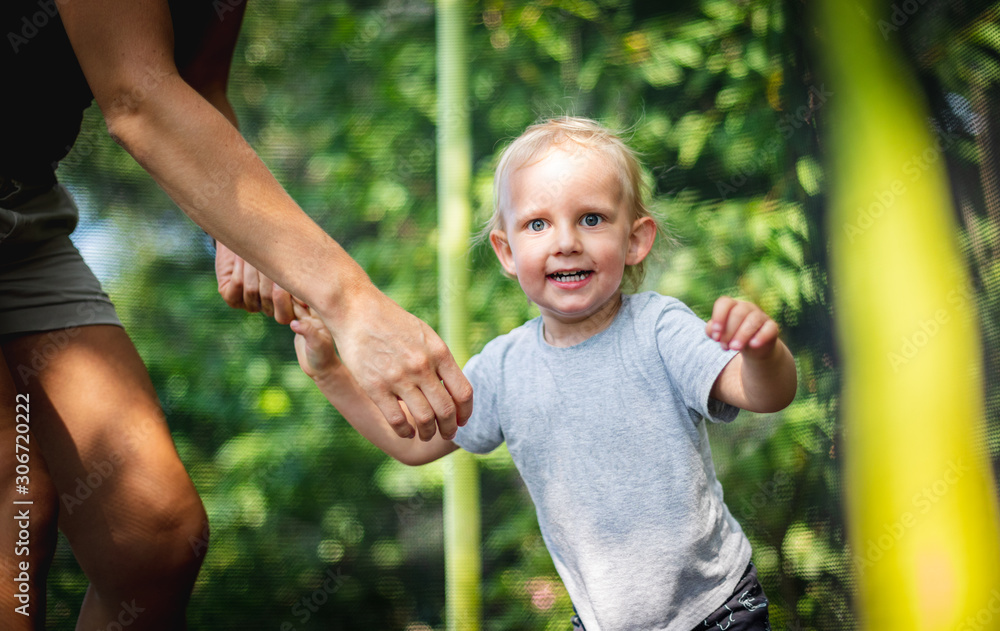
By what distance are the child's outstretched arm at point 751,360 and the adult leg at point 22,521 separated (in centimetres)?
73

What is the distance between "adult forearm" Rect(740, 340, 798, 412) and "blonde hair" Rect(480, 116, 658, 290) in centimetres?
34

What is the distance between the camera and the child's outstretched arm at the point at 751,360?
841 millimetres

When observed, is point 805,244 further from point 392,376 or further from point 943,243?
point 392,376

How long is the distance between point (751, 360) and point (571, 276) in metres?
0.29

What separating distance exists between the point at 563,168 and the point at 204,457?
1301mm

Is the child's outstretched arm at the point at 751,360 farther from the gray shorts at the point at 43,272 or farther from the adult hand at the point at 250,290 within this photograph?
the gray shorts at the point at 43,272

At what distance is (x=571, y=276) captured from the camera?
43.0 inches

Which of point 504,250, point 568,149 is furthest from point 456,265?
point 568,149

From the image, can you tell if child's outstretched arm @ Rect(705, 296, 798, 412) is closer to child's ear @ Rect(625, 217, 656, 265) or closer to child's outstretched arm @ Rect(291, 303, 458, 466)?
child's ear @ Rect(625, 217, 656, 265)

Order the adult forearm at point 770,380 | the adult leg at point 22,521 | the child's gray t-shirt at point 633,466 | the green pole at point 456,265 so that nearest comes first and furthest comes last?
the adult leg at point 22,521, the adult forearm at point 770,380, the child's gray t-shirt at point 633,466, the green pole at point 456,265

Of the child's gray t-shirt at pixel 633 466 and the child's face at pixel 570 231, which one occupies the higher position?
the child's face at pixel 570 231

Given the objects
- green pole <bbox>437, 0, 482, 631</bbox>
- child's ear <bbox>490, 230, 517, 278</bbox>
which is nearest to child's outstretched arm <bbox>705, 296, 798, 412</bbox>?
child's ear <bbox>490, 230, 517, 278</bbox>

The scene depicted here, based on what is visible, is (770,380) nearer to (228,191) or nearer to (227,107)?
(228,191)

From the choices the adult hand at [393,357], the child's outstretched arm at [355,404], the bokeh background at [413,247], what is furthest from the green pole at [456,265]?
the adult hand at [393,357]
